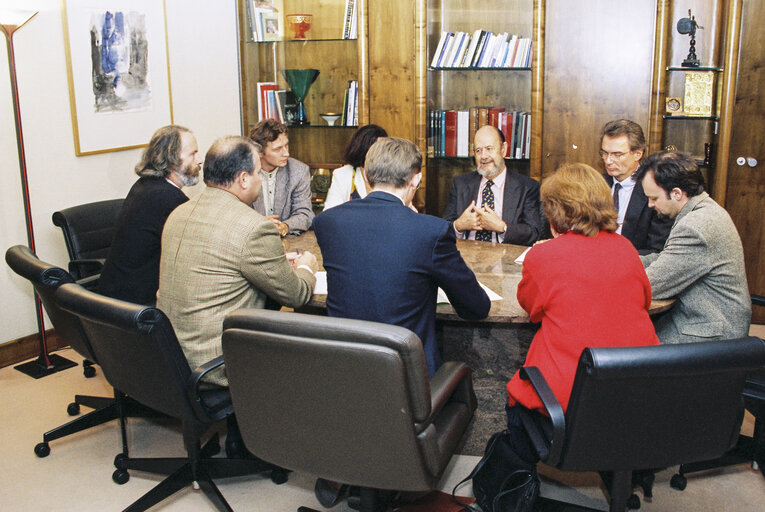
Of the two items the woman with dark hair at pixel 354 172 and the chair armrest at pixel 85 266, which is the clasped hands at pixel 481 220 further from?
the chair armrest at pixel 85 266

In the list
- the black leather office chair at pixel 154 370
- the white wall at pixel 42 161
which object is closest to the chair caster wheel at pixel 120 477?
the black leather office chair at pixel 154 370

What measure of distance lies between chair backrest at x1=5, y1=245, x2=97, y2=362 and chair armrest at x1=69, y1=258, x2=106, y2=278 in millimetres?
697

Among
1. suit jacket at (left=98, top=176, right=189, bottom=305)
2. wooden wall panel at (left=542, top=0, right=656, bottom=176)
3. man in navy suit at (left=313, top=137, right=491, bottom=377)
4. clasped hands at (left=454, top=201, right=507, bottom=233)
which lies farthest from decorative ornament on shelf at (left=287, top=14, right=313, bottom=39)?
man in navy suit at (left=313, top=137, right=491, bottom=377)

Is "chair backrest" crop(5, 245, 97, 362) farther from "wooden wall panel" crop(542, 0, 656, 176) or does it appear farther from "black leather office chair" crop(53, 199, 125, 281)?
"wooden wall panel" crop(542, 0, 656, 176)

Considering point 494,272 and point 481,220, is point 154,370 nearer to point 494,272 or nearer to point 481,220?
point 494,272

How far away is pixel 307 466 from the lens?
7.00ft

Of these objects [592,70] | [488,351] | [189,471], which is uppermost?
[592,70]

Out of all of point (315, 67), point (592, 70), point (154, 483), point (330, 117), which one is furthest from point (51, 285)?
point (592, 70)

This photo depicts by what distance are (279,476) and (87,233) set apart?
182 cm

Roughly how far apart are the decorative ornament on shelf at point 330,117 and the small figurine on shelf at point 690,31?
7.71 feet

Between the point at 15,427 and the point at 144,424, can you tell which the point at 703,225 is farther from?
the point at 15,427

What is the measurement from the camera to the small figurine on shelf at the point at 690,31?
4.71 m

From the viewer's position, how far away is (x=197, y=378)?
2482mm

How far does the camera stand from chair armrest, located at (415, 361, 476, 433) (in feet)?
6.95
